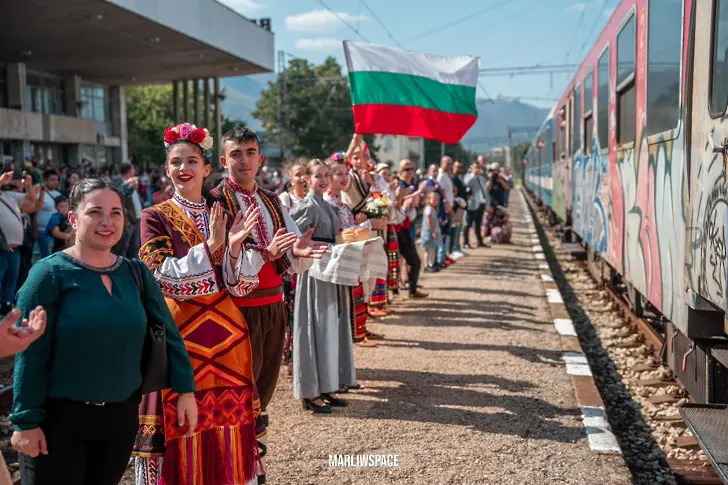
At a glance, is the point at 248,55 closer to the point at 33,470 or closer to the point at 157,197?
the point at 157,197

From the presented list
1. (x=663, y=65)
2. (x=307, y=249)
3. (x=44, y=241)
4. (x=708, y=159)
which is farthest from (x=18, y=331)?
(x=44, y=241)

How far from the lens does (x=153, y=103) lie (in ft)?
227

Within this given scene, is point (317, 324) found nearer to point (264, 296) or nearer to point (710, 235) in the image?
point (264, 296)

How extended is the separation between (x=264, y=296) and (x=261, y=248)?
0.95 feet

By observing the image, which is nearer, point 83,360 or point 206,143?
point 83,360

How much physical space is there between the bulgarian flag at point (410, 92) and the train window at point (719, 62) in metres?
4.79

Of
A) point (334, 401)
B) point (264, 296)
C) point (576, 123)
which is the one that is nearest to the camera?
point (264, 296)

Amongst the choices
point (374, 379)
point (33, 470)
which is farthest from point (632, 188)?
point (33, 470)

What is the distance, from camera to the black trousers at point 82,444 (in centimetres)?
267

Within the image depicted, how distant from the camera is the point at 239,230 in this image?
362 centimetres

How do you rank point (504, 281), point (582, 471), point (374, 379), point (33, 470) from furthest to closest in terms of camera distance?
point (504, 281), point (374, 379), point (582, 471), point (33, 470)

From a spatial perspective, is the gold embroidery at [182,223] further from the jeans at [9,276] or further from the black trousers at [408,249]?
the black trousers at [408,249]

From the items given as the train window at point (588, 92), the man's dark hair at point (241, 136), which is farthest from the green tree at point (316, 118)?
the man's dark hair at point (241, 136)

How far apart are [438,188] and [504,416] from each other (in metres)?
7.84
